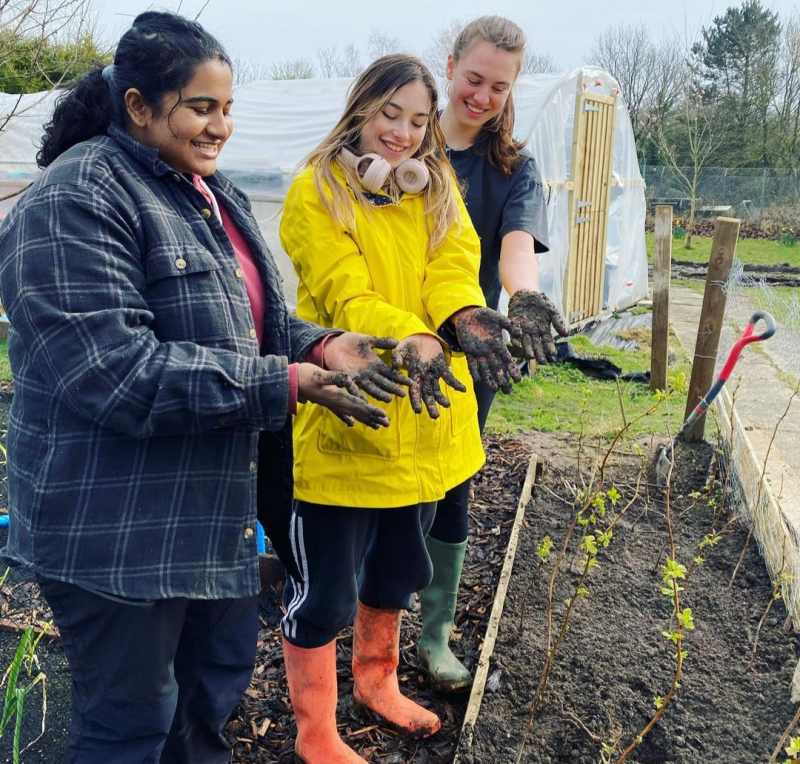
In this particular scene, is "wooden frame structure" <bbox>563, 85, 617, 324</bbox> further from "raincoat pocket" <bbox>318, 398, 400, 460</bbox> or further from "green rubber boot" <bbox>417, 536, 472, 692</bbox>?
"raincoat pocket" <bbox>318, 398, 400, 460</bbox>

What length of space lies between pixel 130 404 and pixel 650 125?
92.0 feet

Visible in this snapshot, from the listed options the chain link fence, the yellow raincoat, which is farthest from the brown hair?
the chain link fence

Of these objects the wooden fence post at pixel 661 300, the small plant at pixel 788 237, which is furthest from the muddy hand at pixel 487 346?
the small plant at pixel 788 237

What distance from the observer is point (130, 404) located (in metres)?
1.33

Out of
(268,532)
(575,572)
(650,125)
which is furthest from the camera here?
(650,125)

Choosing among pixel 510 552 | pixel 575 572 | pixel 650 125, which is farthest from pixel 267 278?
pixel 650 125

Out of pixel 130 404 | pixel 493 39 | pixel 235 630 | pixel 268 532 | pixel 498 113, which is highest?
pixel 493 39

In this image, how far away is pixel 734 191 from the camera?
22.7 m

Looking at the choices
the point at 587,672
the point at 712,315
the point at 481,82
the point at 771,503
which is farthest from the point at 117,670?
the point at 712,315

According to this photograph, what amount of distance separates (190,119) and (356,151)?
623mm

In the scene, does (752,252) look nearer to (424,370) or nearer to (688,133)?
(688,133)

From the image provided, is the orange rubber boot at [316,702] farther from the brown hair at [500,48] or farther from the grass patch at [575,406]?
the grass patch at [575,406]

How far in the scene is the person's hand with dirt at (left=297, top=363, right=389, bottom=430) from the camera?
1483 mm

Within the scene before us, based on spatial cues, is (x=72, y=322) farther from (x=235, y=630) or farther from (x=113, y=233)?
(x=235, y=630)
